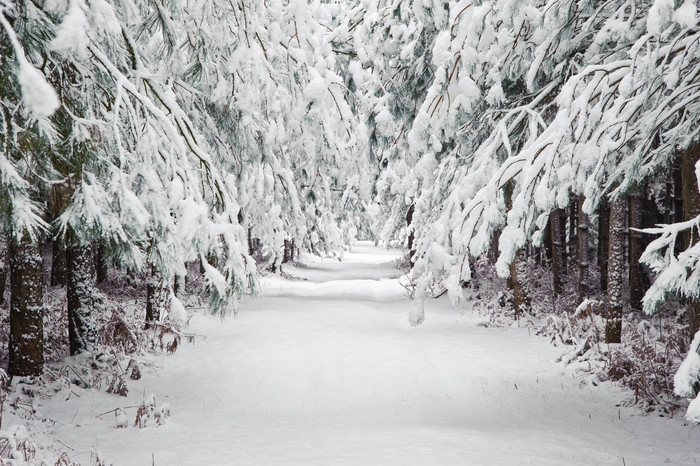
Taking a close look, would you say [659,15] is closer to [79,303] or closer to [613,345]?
[613,345]

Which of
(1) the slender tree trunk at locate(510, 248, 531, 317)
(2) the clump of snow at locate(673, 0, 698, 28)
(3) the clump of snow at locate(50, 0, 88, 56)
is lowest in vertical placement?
(1) the slender tree trunk at locate(510, 248, 531, 317)

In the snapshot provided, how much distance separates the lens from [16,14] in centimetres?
374

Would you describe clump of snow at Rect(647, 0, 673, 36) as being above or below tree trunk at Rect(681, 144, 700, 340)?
above

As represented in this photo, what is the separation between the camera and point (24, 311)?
7.16 m

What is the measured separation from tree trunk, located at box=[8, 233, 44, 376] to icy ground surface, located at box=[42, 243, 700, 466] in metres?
0.73

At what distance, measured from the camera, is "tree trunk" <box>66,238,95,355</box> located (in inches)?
343

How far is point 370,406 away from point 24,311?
4.96 metres

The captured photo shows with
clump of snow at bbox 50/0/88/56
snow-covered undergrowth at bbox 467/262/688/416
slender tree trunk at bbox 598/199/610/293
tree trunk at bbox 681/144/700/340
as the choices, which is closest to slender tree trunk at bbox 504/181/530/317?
snow-covered undergrowth at bbox 467/262/688/416

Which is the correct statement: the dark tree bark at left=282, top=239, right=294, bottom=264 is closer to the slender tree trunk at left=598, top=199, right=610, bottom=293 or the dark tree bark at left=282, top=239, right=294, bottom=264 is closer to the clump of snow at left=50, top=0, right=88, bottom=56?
the slender tree trunk at left=598, top=199, right=610, bottom=293

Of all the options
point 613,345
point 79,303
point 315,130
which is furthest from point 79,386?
point 613,345

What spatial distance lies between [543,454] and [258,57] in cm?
496

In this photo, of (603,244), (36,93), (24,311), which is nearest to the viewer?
(36,93)

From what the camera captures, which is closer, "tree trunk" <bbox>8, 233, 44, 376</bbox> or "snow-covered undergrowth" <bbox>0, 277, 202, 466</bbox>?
"snow-covered undergrowth" <bbox>0, 277, 202, 466</bbox>

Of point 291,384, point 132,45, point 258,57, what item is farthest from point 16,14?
point 291,384
